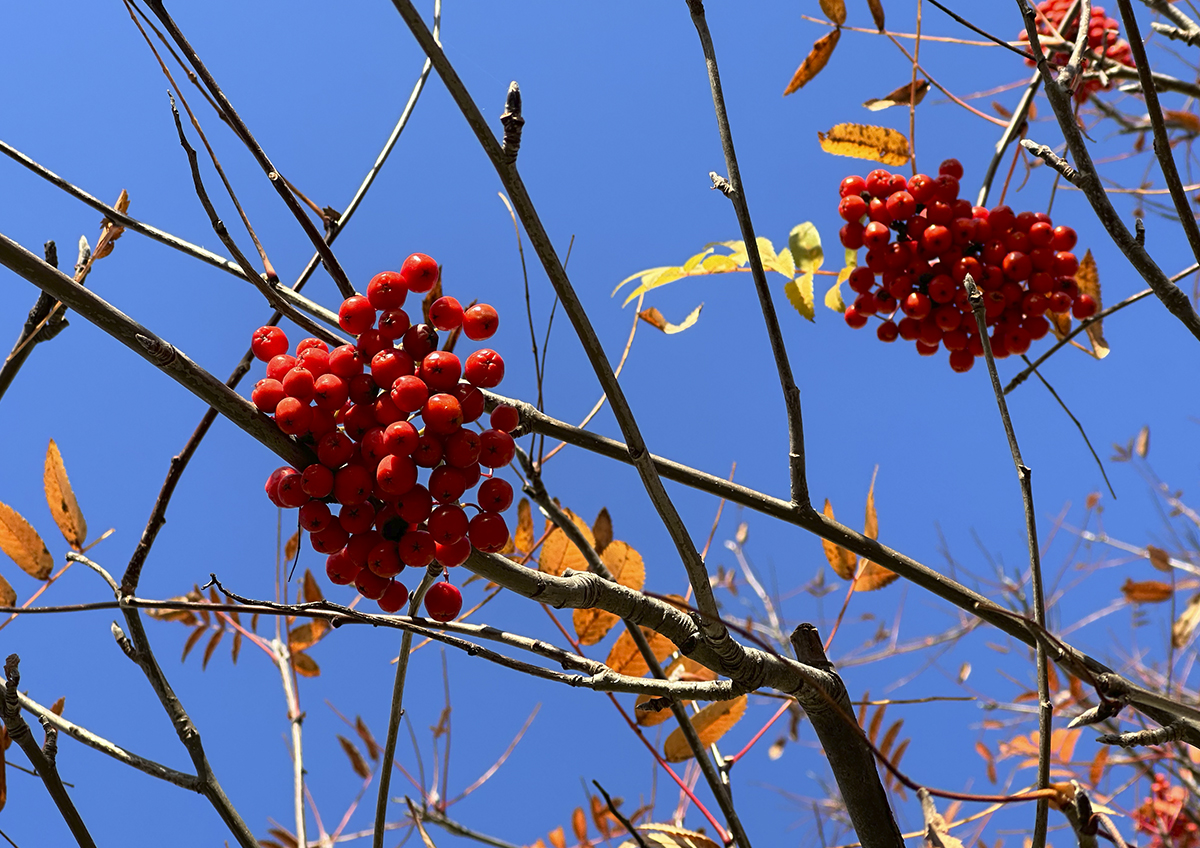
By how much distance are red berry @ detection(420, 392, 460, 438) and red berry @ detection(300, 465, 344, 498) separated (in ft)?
0.38

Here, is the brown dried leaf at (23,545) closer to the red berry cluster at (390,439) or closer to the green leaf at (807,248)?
the red berry cluster at (390,439)

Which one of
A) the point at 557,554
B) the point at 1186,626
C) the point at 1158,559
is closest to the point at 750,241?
the point at 557,554

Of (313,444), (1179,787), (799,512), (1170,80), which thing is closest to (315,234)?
(313,444)

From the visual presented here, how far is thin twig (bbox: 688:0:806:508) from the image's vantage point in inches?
33.7

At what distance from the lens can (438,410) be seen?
85 cm

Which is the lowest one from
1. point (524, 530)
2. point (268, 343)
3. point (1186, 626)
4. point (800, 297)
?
point (268, 343)

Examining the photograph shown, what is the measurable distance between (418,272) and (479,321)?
10 cm

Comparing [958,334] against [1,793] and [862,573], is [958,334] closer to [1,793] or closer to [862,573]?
→ [862,573]

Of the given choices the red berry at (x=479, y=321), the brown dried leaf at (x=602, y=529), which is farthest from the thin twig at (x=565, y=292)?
the brown dried leaf at (x=602, y=529)

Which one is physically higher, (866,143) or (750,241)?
(866,143)

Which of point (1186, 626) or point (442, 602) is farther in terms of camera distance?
point (1186, 626)

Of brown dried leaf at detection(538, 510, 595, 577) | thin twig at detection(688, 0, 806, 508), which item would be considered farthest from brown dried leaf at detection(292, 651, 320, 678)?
thin twig at detection(688, 0, 806, 508)

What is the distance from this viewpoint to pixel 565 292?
65 centimetres

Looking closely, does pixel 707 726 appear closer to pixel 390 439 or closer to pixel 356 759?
pixel 390 439
